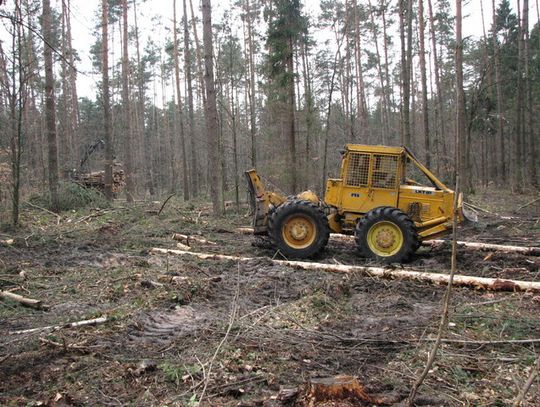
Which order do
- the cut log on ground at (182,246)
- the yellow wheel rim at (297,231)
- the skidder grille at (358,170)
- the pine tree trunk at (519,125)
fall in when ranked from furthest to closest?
the pine tree trunk at (519,125)
the cut log on ground at (182,246)
the yellow wheel rim at (297,231)
the skidder grille at (358,170)

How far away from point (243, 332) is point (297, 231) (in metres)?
4.84

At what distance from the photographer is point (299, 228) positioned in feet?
32.0

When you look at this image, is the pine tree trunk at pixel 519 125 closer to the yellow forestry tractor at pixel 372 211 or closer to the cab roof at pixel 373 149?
the yellow forestry tractor at pixel 372 211

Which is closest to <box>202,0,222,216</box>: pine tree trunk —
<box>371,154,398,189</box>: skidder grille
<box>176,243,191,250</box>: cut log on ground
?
<box>176,243,191,250</box>: cut log on ground

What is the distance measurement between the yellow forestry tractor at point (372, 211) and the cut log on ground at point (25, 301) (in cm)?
485

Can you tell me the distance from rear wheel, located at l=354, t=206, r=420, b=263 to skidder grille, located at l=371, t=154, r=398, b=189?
68 cm

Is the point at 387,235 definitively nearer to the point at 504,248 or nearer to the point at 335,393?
the point at 504,248

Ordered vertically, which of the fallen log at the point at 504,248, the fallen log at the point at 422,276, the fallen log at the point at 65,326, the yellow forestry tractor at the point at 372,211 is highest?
the yellow forestry tractor at the point at 372,211

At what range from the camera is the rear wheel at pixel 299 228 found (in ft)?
31.4

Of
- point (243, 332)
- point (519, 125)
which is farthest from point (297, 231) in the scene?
point (519, 125)

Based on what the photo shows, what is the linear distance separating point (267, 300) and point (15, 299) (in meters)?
3.55

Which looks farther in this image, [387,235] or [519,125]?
[519,125]

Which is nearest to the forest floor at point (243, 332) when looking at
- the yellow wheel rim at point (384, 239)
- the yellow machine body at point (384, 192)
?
the yellow wheel rim at point (384, 239)

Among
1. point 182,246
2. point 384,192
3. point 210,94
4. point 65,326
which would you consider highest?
point 210,94
